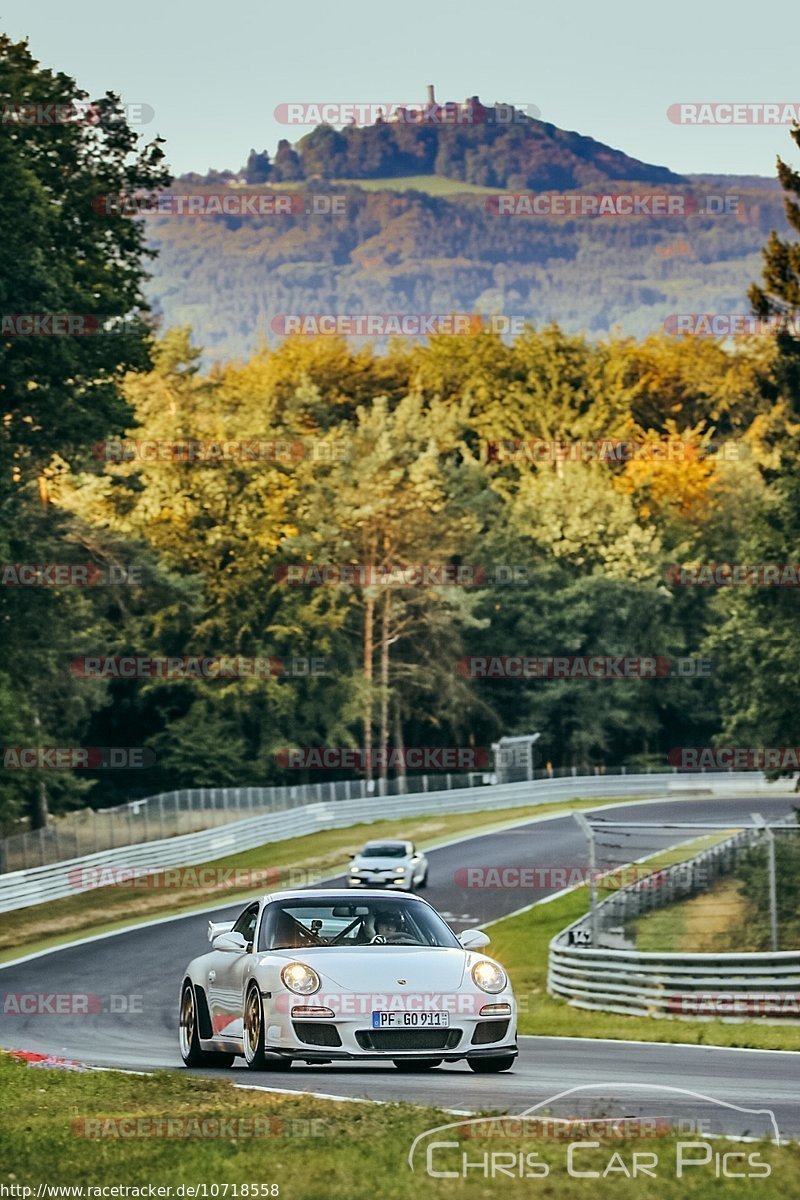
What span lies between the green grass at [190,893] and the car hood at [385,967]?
26.7m

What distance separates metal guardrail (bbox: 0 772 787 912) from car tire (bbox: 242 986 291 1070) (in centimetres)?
3220

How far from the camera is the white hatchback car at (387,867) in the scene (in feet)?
156

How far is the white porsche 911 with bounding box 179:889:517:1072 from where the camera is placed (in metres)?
13.3

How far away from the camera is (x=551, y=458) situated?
106875mm


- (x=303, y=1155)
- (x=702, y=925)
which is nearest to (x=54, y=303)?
(x=702, y=925)

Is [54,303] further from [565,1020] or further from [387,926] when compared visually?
[387,926]

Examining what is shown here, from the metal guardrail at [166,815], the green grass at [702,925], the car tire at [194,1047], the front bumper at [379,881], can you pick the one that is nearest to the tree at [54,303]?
the metal guardrail at [166,815]

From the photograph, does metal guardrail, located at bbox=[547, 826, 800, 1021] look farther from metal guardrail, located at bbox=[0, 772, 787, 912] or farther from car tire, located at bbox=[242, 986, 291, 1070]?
metal guardrail, located at bbox=[0, 772, 787, 912]

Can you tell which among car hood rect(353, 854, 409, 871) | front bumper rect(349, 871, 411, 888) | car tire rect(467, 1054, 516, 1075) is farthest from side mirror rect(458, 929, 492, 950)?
car hood rect(353, 854, 409, 871)

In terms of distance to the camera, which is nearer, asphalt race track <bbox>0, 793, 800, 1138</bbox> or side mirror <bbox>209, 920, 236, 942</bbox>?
asphalt race track <bbox>0, 793, 800, 1138</bbox>

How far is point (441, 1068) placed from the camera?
51.9 ft

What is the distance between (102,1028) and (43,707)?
136 feet

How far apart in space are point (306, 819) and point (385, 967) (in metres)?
55.3

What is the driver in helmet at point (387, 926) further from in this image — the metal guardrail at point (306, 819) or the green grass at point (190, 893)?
the metal guardrail at point (306, 819)
